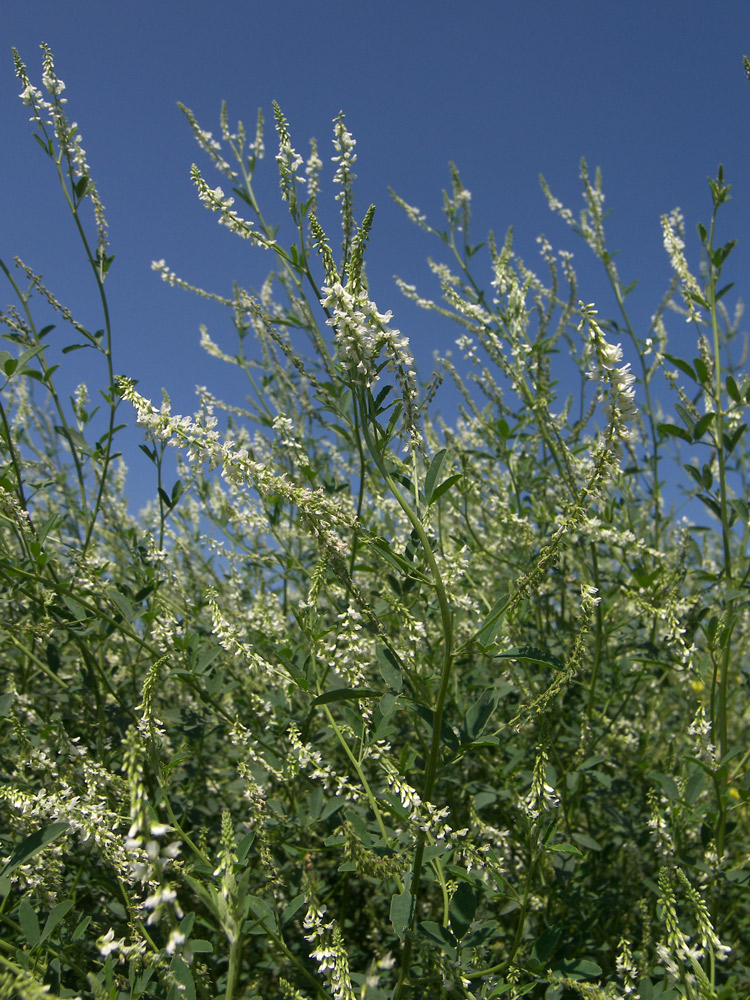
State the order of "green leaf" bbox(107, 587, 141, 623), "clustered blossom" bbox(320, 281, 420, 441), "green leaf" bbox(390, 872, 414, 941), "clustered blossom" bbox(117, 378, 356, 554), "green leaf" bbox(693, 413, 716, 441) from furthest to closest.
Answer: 1. "green leaf" bbox(107, 587, 141, 623)
2. "green leaf" bbox(693, 413, 716, 441)
3. "clustered blossom" bbox(117, 378, 356, 554)
4. "green leaf" bbox(390, 872, 414, 941)
5. "clustered blossom" bbox(320, 281, 420, 441)

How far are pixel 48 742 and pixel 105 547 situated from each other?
2.48m

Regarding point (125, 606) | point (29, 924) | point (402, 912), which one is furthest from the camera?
point (125, 606)

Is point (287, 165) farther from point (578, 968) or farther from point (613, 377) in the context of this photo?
point (578, 968)

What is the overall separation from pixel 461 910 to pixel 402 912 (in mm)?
191

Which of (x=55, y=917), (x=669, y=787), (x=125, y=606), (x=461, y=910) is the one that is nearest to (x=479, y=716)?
(x=461, y=910)

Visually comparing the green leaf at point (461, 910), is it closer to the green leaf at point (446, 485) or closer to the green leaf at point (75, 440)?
the green leaf at point (446, 485)

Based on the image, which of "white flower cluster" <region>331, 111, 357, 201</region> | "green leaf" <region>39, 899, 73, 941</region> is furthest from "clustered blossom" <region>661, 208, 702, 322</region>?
"green leaf" <region>39, 899, 73, 941</region>

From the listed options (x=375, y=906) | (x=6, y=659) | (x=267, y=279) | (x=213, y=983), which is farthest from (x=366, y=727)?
(x=267, y=279)

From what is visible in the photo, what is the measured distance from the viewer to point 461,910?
1.60 meters

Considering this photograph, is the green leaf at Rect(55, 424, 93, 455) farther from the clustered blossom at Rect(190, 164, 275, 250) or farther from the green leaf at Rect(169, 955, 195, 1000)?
the green leaf at Rect(169, 955, 195, 1000)

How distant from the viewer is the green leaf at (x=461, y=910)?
1584mm

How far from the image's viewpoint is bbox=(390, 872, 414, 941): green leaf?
1.46 m

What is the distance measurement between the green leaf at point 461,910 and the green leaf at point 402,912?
128 millimetres

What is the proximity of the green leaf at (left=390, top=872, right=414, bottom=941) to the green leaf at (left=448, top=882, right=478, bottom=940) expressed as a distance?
0.42 ft
